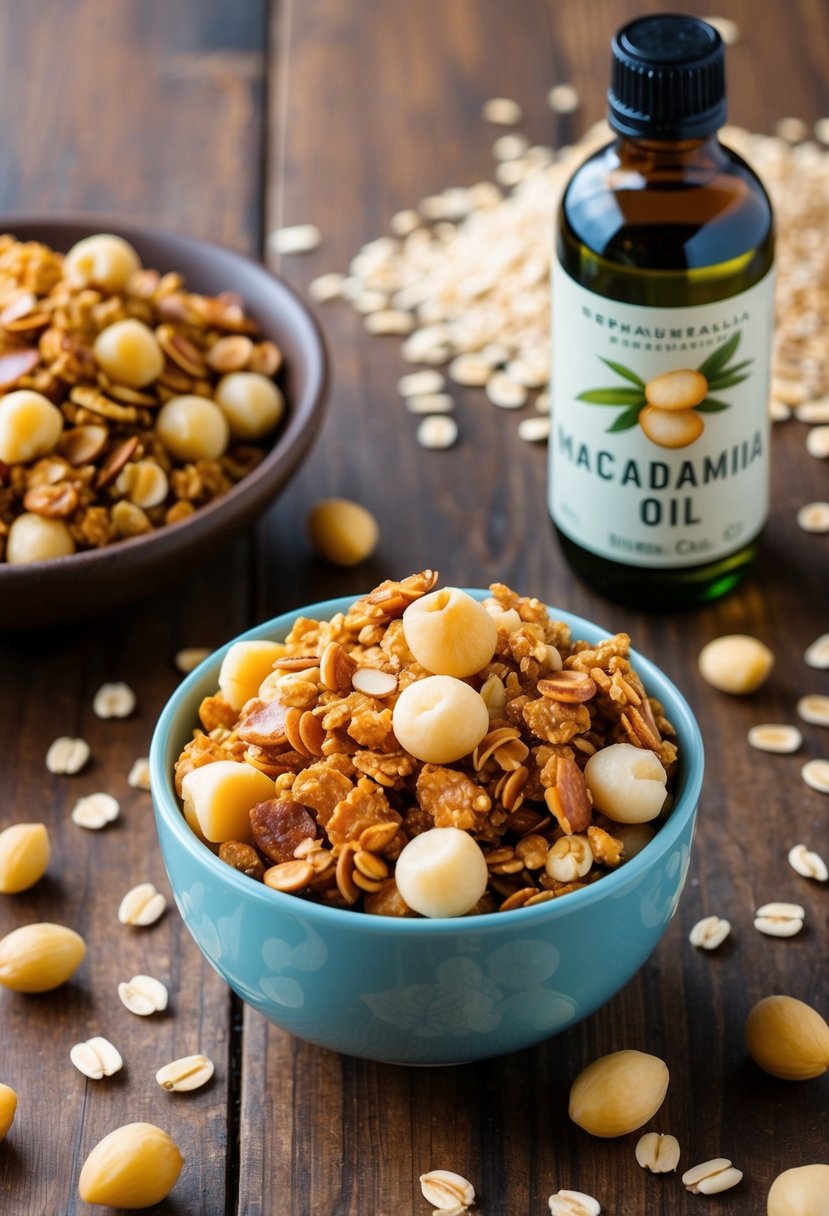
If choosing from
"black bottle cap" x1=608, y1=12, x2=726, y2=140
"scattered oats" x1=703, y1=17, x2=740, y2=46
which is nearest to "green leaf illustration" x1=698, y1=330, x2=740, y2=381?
"black bottle cap" x1=608, y1=12, x2=726, y2=140

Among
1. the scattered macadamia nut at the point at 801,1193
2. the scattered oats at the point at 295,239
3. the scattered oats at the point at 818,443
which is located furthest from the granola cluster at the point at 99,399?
the scattered macadamia nut at the point at 801,1193

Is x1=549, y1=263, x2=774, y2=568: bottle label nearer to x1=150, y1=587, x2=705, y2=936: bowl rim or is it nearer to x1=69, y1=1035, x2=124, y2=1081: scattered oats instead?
x1=150, y1=587, x2=705, y2=936: bowl rim

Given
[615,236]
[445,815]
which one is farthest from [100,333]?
[445,815]

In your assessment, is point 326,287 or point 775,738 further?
point 326,287

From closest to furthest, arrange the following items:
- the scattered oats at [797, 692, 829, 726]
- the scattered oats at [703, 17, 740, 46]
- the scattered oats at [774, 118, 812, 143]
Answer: the scattered oats at [797, 692, 829, 726]
the scattered oats at [774, 118, 812, 143]
the scattered oats at [703, 17, 740, 46]

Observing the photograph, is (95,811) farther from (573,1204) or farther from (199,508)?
(573,1204)

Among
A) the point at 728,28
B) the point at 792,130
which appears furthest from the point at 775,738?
the point at 728,28

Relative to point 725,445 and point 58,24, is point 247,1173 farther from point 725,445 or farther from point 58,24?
point 58,24
